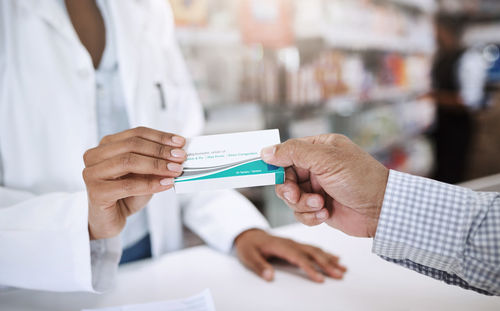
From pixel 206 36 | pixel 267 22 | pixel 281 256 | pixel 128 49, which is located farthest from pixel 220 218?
A: pixel 267 22

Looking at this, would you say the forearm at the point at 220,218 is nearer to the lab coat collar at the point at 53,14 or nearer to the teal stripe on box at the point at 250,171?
the teal stripe on box at the point at 250,171

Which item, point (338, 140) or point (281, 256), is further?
point (281, 256)

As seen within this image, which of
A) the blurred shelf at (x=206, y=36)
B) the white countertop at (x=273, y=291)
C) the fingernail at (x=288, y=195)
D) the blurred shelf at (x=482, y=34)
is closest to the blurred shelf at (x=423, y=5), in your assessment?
the blurred shelf at (x=482, y=34)

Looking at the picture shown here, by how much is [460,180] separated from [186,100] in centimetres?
333

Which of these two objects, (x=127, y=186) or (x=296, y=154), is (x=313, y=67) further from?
(x=127, y=186)

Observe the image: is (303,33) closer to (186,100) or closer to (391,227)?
(186,100)

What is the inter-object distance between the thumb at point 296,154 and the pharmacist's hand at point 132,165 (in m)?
0.18

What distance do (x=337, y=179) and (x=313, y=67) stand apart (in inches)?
80.3

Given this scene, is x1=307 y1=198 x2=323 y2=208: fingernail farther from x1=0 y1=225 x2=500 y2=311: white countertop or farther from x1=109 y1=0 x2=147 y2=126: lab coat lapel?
x1=109 y1=0 x2=147 y2=126: lab coat lapel

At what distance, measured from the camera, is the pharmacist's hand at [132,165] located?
0.73 metres

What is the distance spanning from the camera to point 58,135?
0.98 meters

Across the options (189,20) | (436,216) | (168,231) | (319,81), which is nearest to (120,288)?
(168,231)

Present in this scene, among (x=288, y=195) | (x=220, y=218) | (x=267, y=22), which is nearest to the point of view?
(x=288, y=195)

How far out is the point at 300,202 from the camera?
0.86 meters
